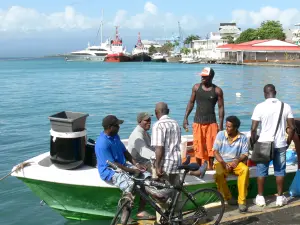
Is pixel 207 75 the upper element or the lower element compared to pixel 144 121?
upper

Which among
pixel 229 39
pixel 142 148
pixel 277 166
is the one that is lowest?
pixel 277 166

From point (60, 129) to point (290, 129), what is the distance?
320 centimetres

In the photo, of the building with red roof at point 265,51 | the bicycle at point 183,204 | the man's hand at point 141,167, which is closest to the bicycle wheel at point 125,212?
the bicycle at point 183,204

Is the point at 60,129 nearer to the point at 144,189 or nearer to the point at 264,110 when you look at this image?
the point at 144,189

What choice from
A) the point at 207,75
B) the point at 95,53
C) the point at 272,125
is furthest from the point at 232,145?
the point at 95,53

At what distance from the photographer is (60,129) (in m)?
5.96

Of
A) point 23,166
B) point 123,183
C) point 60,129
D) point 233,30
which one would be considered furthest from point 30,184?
point 233,30

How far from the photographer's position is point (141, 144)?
595 cm

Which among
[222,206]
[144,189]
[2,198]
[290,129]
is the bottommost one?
[2,198]

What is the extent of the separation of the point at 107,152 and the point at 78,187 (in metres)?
1.07

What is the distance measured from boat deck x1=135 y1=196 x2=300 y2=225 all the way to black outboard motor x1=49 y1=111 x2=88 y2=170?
4.37 feet

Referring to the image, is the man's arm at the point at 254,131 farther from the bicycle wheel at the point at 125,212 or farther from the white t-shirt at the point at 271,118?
the bicycle wheel at the point at 125,212

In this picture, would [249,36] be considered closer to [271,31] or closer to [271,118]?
[271,31]

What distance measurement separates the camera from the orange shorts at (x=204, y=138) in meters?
6.46
